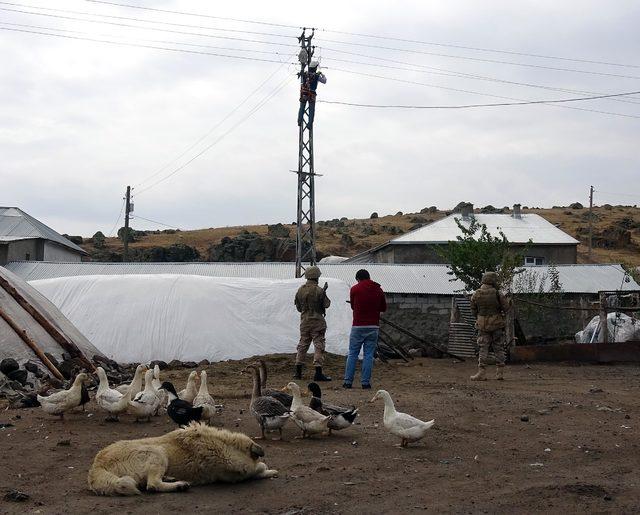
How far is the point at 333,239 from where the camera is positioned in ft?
227

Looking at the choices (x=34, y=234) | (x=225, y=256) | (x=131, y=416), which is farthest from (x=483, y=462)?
(x=225, y=256)

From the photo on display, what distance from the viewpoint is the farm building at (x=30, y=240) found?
42250 mm

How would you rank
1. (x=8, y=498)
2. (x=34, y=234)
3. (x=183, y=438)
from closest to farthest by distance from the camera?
1. (x=8, y=498)
2. (x=183, y=438)
3. (x=34, y=234)

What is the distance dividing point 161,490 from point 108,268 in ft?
90.6

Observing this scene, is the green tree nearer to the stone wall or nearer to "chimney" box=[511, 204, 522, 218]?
the stone wall

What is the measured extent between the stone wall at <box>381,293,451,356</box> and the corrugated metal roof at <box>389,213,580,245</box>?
1511cm

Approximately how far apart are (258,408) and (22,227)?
40.1m

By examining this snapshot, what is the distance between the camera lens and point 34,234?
149 ft

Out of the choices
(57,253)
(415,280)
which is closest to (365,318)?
(415,280)

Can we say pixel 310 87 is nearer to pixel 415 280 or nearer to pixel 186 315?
pixel 415 280

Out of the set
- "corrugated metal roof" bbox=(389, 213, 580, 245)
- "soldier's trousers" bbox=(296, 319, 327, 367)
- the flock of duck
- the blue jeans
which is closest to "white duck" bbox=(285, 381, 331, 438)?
the flock of duck

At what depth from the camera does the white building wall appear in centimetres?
4548

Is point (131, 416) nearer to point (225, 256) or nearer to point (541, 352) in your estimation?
point (541, 352)

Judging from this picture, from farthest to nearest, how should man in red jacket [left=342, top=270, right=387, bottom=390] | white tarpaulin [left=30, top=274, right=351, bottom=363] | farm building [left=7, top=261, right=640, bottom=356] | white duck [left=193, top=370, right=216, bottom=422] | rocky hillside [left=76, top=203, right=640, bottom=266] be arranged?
rocky hillside [left=76, top=203, right=640, bottom=266] < farm building [left=7, top=261, right=640, bottom=356] < white tarpaulin [left=30, top=274, right=351, bottom=363] < man in red jacket [left=342, top=270, right=387, bottom=390] < white duck [left=193, top=370, right=216, bottom=422]
